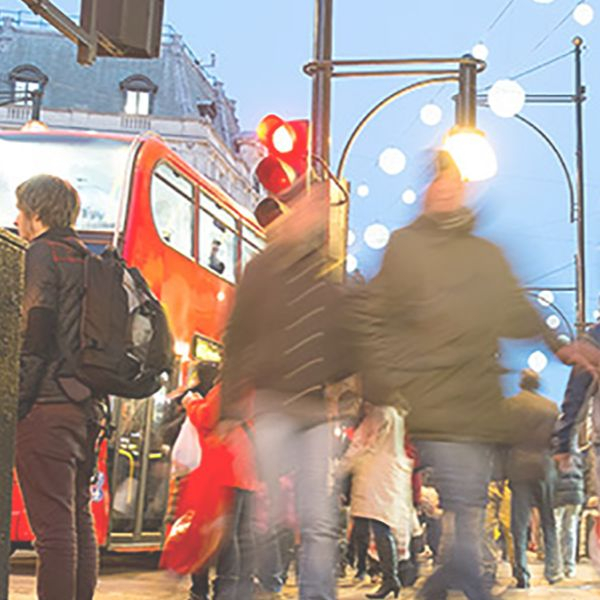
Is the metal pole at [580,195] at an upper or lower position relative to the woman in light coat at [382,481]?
upper

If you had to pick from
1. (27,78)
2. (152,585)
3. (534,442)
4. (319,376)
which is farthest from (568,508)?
(27,78)

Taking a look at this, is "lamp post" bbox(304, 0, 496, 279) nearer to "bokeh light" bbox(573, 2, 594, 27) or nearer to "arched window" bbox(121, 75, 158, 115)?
"bokeh light" bbox(573, 2, 594, 27)

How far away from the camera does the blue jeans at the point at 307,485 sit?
553cm

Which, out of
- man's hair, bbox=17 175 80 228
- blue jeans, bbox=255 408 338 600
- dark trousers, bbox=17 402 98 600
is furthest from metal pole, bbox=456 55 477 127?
dark trousers, bbox=17 402 98 600

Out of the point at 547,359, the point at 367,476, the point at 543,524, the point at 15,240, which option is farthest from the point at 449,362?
the point at 543,524

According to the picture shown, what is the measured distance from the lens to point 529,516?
→ 11742 millimetres

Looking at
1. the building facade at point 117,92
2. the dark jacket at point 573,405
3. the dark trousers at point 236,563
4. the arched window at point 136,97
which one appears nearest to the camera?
the dark trousers at point 236,563

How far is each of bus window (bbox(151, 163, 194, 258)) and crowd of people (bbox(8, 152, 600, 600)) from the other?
18.1 ft

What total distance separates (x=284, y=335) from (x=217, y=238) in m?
8.13

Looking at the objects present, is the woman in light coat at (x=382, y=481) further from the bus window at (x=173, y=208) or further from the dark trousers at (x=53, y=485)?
the dark trousers at (x=53, y=485)

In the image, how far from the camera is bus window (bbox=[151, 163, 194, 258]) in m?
11.9

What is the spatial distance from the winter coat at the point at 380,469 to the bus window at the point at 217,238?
2885 mm

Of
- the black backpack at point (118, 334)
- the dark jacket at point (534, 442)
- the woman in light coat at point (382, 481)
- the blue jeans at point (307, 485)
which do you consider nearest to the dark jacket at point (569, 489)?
the dark jacket at point (534, 442)

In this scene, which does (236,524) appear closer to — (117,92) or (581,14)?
(581,14)
